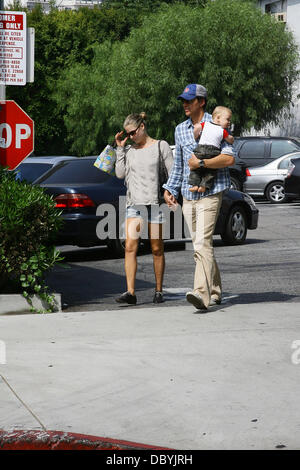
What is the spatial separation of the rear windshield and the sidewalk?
558 centimetres

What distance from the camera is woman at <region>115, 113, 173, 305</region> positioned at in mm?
8836

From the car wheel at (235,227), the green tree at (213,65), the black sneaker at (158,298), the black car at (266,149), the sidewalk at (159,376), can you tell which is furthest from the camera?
the green tree at (213,65)

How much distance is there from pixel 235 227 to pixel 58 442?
11.1 m

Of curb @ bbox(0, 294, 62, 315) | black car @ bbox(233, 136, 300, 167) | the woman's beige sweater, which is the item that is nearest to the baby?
the woman's beige sweater

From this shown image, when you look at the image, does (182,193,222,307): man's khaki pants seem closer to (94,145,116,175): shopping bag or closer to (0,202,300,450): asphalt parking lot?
(0,202,300,450): asphalt parking lot

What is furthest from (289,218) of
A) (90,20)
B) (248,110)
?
(90,20)

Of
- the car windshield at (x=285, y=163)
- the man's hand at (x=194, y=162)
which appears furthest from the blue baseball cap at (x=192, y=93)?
the car windshield at (x=285, y=163)

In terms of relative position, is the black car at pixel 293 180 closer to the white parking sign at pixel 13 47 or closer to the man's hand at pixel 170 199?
the white parking sign at pixel 13 47

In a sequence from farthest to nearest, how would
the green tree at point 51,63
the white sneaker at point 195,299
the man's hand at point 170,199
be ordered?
1. the green tree at point 51,63
2. the man's hand at point 170,199
3. the white sneaker at point 195,299

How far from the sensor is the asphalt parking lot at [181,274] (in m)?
9.48

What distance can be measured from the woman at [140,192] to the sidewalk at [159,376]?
746 millimetres

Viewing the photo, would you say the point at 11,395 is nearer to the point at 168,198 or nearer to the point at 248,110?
the point at 168,198

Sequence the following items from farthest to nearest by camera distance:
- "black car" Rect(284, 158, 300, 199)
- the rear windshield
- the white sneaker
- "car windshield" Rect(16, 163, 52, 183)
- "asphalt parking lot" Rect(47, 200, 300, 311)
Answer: "black car" Rect(284, 158, 300, 199)
"car windshield" Rect(16, 163, 52, 183)
the rear windshield
"asphalt parking lot" Rect(47, 200, 300, 311)
the white sneaker

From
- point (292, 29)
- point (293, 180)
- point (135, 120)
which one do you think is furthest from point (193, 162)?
point (292, 29)
